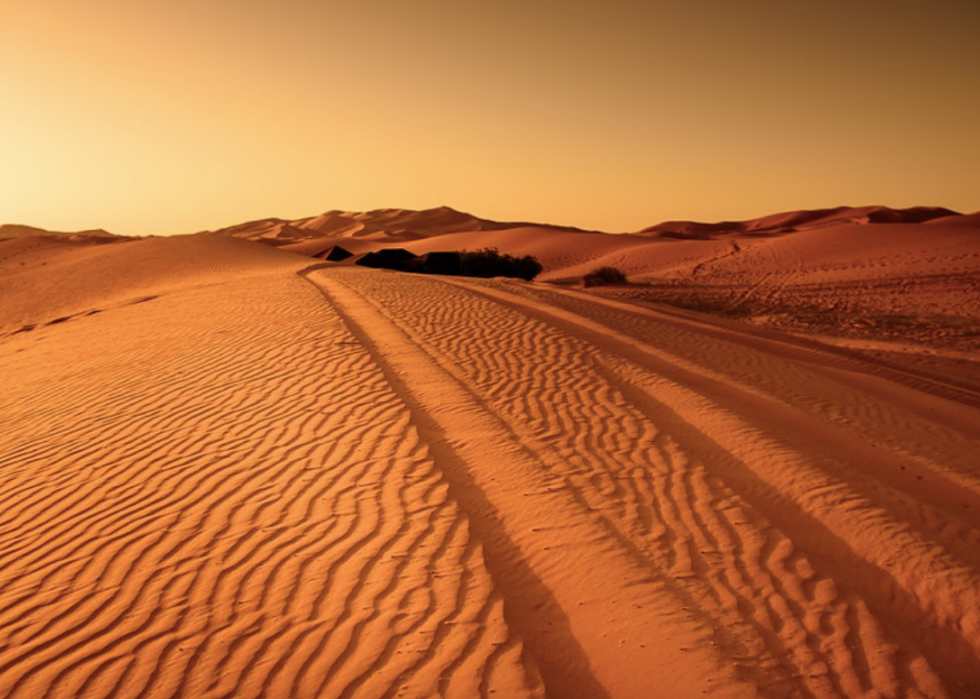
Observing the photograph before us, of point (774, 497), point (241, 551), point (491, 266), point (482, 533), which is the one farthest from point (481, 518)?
point (491, 266)

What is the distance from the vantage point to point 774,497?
→ 5.05 meters

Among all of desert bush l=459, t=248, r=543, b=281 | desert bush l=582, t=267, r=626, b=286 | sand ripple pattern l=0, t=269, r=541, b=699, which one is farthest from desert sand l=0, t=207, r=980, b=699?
desert bush l=459, t=248, r=543, b=281

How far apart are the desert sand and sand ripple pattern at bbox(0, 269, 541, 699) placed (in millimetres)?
21

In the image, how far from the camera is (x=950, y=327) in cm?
1653

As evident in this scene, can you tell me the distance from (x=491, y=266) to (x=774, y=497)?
85.5 feet

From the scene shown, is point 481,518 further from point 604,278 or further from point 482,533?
point 604,278

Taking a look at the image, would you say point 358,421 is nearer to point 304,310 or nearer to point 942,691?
point 942,691

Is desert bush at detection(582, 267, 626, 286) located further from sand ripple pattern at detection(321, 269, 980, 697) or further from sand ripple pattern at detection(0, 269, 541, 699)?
sand ripple pattern at detection(0, 269, 541, 699)

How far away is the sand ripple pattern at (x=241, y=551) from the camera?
10.7 feet

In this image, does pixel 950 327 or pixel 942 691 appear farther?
pixel 950 327

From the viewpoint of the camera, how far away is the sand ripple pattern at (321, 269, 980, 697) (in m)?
3.33

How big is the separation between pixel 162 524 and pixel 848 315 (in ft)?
63.4

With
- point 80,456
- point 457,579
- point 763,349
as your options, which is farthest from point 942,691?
point 763,349

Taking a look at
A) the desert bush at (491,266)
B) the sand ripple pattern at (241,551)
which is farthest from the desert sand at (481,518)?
the desert bush at (491,266)
